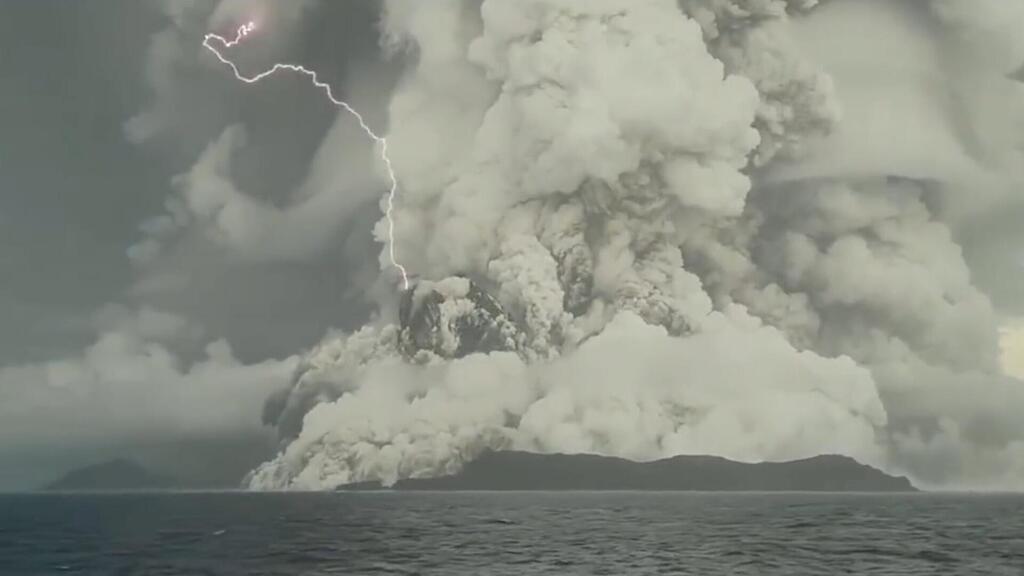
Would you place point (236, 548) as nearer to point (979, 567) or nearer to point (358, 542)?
point (358, 542)

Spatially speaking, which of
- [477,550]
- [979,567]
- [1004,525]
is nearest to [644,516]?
[1004,525]

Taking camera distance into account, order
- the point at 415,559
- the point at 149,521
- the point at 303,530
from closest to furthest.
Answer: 1. the point at 415,559
2. the point at 303,530
3. the point at 149,521

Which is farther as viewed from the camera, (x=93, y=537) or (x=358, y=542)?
(x=93, y=537)

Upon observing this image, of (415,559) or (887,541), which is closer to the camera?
(415,559)

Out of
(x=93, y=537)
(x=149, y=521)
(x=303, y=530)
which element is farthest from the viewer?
(x=149, y=521)

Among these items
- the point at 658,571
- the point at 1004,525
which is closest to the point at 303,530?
the point at 658,571

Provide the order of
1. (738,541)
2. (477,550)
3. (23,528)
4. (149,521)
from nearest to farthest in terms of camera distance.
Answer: (477,550)
(738,541)
(23,528)
(149,521)

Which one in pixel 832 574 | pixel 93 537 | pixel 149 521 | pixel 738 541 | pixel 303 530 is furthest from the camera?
pixel 149 521

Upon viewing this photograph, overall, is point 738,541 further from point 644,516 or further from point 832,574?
point 644,516
